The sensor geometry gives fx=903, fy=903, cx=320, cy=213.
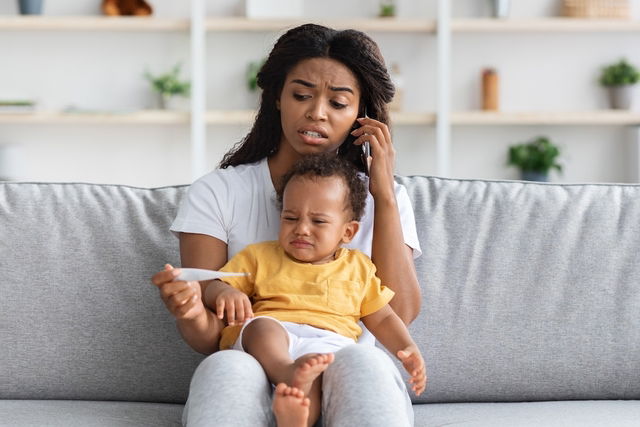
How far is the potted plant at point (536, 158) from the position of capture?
15.2ft

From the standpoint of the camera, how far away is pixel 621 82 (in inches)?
184

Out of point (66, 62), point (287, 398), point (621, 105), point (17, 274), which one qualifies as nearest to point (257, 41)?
point (66, 62)

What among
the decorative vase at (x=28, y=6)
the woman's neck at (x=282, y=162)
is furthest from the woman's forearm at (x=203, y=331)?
the decorative vase at (x=28, y=6)

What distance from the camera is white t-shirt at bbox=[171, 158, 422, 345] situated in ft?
5.61

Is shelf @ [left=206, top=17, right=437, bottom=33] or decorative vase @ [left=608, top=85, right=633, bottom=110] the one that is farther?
decorative vase @ [left=608, top=85, right=633, bottom=110]

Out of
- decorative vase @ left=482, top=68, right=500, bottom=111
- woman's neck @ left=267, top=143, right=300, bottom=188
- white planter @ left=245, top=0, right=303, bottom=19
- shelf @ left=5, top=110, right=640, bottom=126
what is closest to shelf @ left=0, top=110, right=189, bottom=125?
shelf @ left=5, top=110, right=640, bottom=126

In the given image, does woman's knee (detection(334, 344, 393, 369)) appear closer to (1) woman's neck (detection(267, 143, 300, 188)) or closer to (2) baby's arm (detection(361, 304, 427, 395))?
(2) baby's arm (detection(361, 304, 427, 395))

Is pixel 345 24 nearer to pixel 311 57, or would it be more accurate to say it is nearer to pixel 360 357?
pixel 311 57

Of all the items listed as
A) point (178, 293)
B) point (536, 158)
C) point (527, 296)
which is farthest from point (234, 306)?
point (536, 158)

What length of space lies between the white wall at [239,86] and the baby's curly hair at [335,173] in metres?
3.07

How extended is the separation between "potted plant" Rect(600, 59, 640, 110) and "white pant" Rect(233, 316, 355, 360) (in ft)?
11.7

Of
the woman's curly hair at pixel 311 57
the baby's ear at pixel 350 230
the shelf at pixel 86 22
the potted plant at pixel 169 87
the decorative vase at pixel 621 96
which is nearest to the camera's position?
the baby's ear at pixel 350 230

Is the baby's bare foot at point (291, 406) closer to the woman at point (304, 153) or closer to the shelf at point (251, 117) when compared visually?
the woman at point (304, 153)

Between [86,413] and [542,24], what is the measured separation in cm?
357
